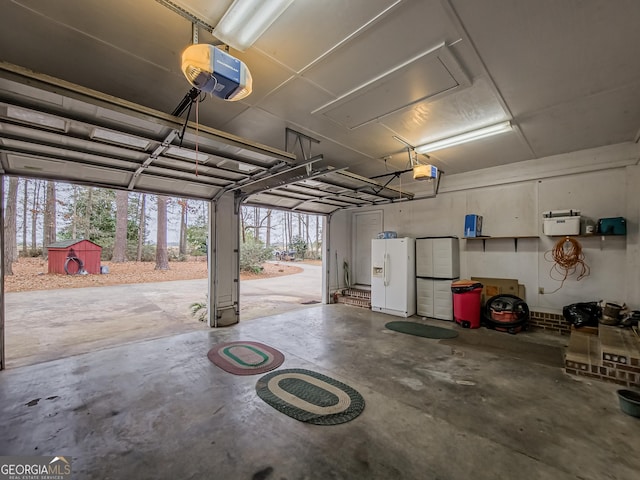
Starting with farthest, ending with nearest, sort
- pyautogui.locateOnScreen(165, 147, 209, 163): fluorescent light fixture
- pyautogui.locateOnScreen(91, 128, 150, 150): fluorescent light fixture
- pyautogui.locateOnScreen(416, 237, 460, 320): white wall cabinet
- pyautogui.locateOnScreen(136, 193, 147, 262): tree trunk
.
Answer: pyautogui.locateOnScreen(136, 193, 147, 262): tree trunk → pyautogui.locateOnScreen(416, 237, 460, 320): white wall cabinet → pyautogui.locateOnScreen(165, 147, 209, 163): fluorescent light fixture → pyautogui.locateOnScreen(91, 128, 150, 150): fluorescent light fixture

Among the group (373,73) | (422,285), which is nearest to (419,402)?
(373,73)

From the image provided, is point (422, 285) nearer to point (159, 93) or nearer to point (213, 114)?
point (213, 114)

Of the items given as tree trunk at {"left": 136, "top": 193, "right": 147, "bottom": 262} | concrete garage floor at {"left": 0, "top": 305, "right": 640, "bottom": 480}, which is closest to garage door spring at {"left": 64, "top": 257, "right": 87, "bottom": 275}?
tree trunk at {"left": 136, "top": 193, "right": 147, "bottom": 262}

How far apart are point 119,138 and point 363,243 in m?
6.53

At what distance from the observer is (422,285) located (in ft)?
21.0

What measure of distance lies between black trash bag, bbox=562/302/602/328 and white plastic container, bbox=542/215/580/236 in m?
1.24

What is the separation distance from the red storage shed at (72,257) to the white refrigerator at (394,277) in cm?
1335

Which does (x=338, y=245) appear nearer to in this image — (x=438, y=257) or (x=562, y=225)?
(x=438, y=257)

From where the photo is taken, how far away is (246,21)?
1.88m

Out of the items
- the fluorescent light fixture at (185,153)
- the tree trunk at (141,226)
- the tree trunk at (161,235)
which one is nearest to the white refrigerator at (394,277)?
the fluorescent light fixture at (185,153)

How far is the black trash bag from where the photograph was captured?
4.43m

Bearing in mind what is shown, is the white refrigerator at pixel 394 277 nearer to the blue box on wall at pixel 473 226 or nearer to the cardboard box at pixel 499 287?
the blue box on wall at pixel 473 226

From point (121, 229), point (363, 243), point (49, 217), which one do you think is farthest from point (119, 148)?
point (49, 217)

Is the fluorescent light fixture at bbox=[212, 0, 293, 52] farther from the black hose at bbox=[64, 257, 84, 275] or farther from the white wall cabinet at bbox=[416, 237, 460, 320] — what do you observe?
the black hose at bbox=[64, 257, 84, 275]
